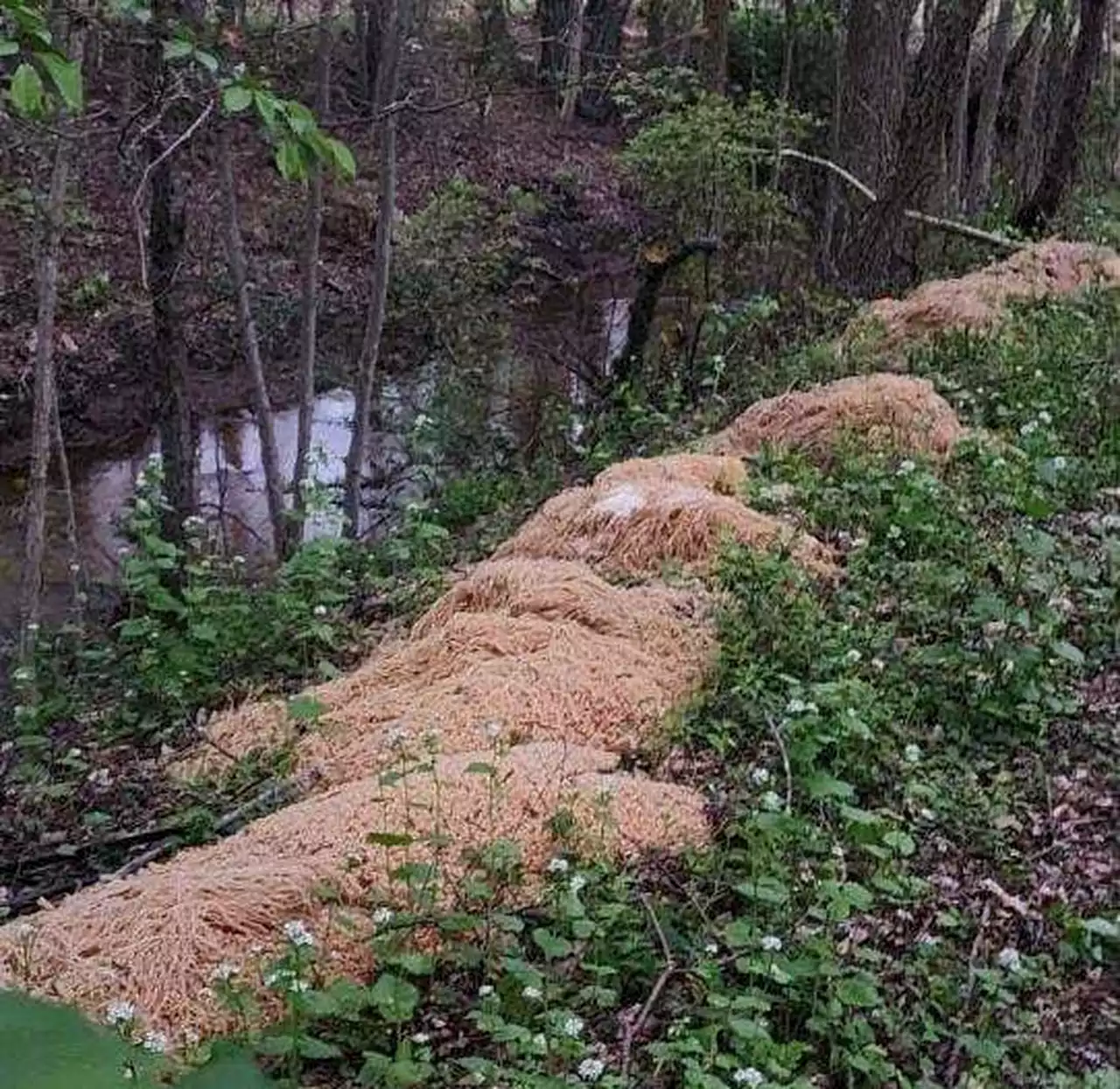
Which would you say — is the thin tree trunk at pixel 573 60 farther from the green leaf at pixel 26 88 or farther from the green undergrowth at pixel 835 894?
the green leaf at pixel 26 88

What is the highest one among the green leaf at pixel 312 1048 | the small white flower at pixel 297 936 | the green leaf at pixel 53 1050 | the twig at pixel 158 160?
the twig at pixel 158 160

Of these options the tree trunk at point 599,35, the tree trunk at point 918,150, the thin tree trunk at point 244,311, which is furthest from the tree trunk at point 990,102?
the thin tree trunk at point 244,311

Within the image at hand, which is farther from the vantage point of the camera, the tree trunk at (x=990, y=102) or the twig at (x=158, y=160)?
the tree trunk at (x=990, y=102)

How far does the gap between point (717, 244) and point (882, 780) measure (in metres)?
7.86

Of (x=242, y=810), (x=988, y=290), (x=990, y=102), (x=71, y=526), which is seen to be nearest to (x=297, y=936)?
(x=242, y=810)

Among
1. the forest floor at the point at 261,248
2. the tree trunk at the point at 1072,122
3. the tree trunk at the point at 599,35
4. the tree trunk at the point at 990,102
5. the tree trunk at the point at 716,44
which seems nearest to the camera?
the tree trunk at the point at 1072,122

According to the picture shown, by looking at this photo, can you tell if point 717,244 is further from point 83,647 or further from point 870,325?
point 83,647

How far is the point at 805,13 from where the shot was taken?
17.6 meters

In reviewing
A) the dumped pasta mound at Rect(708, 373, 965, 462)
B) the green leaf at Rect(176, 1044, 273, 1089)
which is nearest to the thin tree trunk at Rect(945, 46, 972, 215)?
the dumped pasta mound at Rect(708, 373, 965, 462)

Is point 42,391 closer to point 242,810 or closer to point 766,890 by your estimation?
point 242,810

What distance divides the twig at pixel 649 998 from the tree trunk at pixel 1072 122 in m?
9.94

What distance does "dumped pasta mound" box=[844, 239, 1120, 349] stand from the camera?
27.1ft

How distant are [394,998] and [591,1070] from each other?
→ 48 cm

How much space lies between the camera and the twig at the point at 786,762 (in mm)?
3717
